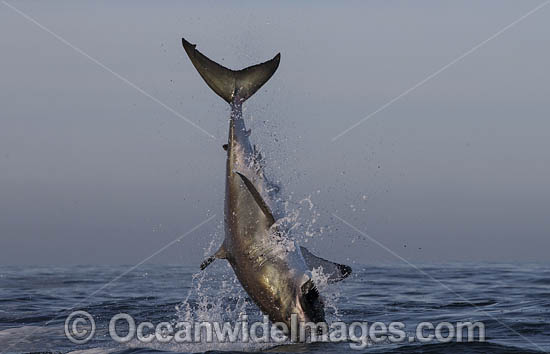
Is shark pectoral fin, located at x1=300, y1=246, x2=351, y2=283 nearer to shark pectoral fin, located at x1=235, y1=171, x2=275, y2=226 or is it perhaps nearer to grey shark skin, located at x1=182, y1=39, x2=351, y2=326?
grey shark skin, located at x1=182, y1=39, x2=351, y2=326

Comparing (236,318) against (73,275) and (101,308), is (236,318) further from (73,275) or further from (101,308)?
(73,275)

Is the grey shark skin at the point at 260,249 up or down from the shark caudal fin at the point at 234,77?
down

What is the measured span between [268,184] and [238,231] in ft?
3.44

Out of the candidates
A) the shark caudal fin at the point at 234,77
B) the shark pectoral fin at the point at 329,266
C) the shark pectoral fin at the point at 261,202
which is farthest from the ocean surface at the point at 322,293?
the shark caudal fin at the point at 234,77

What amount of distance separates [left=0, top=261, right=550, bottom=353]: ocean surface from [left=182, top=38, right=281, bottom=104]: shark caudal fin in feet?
13.4

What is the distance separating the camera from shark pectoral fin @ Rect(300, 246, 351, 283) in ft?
47.4

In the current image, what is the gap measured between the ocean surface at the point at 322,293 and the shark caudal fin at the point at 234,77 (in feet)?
13.4

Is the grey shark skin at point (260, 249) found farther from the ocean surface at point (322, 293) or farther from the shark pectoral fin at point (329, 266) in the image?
the ocean surface at point (322, 293)

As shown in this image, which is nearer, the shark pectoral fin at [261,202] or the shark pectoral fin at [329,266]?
the shark pectoral fin at [261,202]

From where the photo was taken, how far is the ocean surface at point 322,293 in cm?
1477

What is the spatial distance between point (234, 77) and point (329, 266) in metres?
4.10

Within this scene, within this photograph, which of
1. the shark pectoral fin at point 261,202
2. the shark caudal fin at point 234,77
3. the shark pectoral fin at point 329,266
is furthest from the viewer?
the shark caudal fin at point 234,77

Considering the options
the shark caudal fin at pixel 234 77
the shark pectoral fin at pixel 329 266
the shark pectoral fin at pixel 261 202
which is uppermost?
the shark caudal fin at pixel 234 77

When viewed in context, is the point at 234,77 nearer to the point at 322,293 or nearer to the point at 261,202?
the point at 261,202
